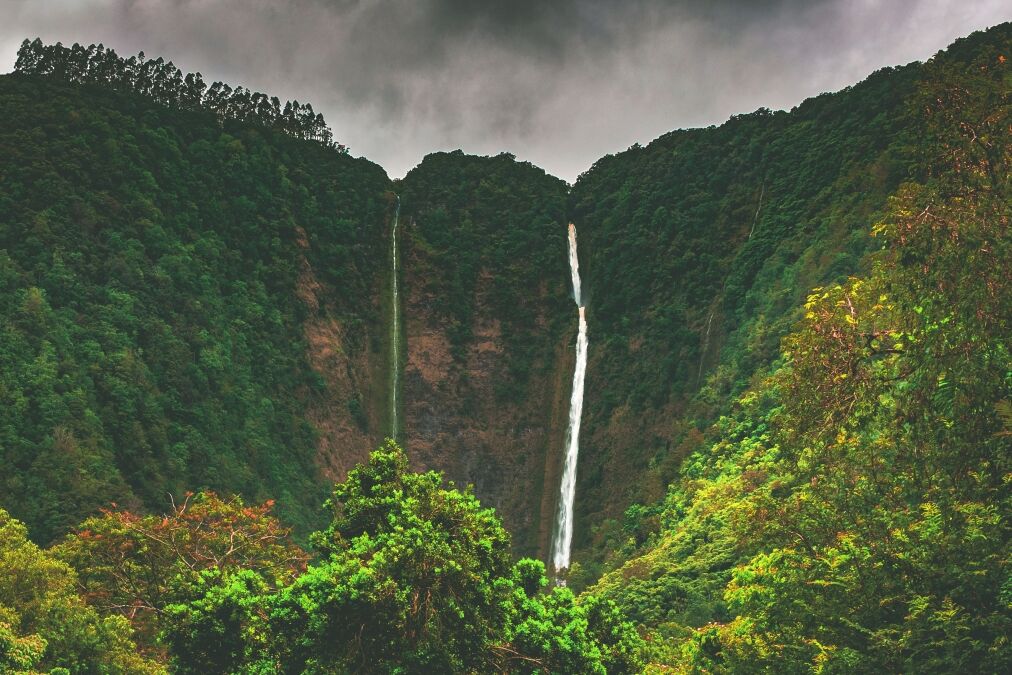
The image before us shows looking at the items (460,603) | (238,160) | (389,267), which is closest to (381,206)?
(389,267)

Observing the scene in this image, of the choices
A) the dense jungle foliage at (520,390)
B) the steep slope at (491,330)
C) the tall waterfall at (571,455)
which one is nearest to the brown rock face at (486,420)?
the steep slope at (491,330)

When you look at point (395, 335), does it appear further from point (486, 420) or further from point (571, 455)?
point (571, 455)

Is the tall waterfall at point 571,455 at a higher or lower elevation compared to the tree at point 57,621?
higher

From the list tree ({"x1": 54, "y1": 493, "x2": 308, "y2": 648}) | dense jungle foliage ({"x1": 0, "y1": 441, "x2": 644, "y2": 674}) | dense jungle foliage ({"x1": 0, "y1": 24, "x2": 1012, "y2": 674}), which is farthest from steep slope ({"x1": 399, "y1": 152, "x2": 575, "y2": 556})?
dense jungle foliage ({"x1": 0, "y1": 441, "x2": 644, "y2": 674})

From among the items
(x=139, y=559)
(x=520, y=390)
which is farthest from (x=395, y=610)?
(x=520, y=390)

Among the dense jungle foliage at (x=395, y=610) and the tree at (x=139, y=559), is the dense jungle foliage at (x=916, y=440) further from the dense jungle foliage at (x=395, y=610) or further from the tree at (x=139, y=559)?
the tree at (x=139, y=559)
